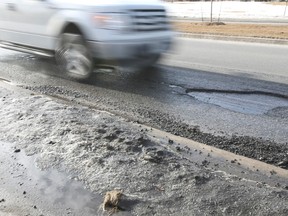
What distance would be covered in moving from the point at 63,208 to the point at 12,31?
19.6 feet

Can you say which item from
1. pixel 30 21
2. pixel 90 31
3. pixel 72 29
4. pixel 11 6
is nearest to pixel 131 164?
pixel 90 31

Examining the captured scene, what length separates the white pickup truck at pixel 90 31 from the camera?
21.6 ft

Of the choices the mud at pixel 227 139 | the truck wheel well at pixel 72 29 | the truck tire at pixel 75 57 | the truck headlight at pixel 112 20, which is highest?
the truck headlight at pixel 112 20

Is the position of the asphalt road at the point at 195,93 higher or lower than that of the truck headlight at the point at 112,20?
lower

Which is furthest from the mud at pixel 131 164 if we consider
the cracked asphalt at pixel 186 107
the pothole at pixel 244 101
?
the pothole at pixel 244 101

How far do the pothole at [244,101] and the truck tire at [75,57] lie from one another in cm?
187

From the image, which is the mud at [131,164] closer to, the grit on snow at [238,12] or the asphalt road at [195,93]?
the asphalt road at [195,93]

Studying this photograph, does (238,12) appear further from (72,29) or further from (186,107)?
(186,107)

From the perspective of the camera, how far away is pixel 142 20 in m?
6.83

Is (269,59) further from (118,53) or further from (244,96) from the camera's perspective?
(118,53)

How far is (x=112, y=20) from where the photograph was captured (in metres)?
6.53

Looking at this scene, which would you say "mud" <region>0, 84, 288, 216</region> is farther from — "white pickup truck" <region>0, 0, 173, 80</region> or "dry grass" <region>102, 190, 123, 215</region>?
"white pickup truck" <region>0, 0, 173, 80</region>

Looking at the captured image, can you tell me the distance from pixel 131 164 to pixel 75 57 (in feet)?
12.7

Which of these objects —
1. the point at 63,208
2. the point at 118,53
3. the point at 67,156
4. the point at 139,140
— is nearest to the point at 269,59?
the point at 118,53
